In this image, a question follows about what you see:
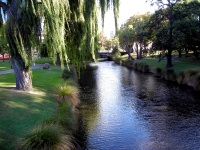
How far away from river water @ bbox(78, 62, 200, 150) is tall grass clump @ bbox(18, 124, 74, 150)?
6.78ft

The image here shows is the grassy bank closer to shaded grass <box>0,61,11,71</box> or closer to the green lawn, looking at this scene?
the green lawn

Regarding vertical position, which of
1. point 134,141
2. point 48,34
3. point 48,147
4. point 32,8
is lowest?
point 134,141

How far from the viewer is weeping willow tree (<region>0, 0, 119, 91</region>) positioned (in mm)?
10391

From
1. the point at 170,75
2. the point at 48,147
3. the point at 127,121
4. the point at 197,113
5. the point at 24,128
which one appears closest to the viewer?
the point at 48,147

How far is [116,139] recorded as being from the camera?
433 inches

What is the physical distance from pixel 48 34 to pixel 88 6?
291 centimetres

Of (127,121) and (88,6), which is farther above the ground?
(88,6)

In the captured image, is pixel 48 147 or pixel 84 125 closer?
pixel 48 147

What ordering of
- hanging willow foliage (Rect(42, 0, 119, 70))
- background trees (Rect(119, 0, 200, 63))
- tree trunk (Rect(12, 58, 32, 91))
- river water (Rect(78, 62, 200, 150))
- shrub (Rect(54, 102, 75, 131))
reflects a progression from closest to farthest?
shrub (Rect(54, 102, 75, 131)), river water (Rect(78, 62, 200, 150)), hanging willow foliage (Rect(42, 0, 119, 70)), tree trunk (Rect(12, 58, 32, 91)), background trees (Rect(119, 0, 200, 63))

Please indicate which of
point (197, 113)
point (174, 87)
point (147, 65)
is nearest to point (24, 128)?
point (197, 113)

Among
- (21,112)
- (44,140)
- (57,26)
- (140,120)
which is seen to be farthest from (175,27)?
(44,140)

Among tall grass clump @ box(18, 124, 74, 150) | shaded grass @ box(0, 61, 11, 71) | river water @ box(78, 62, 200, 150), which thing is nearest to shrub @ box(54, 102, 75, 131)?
river water @ box(78, 62, 200, 150)

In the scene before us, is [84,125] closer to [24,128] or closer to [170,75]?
[24,128]

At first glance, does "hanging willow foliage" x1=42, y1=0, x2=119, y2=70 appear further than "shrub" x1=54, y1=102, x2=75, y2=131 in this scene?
Yes
